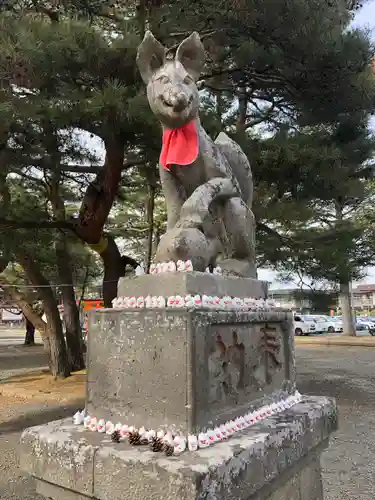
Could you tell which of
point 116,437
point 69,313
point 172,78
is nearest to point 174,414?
point 116,437

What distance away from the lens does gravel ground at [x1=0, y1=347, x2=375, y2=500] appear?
3.48m

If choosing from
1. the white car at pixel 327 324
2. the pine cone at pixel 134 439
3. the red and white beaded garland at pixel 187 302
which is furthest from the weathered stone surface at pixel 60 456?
the white car at pixel 327 324

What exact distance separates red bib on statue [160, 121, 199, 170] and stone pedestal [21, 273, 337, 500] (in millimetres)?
583

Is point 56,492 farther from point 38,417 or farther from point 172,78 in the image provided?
point 38,417

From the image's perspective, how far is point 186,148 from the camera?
78.4 inches

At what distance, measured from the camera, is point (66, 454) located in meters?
1.53

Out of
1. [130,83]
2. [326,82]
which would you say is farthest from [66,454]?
[326,82]

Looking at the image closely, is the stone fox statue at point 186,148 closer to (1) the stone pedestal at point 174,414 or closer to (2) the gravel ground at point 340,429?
(1) the stone pedestal at point 174,414

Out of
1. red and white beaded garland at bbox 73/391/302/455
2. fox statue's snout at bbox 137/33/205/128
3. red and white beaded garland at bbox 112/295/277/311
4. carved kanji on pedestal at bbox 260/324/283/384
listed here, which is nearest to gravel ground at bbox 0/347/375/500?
carved kanji on pedestal at bbox 260/324/283/384

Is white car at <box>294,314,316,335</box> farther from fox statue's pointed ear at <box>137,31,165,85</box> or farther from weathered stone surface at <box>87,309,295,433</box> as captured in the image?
fox statue's pointed ear at <box>137,31,165,85</box>

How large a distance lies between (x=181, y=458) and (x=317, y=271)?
5372 millimetres

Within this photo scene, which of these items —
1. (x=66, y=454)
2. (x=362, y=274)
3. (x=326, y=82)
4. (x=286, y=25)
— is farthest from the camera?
(x=362, y=274)

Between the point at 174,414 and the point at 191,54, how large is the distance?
1.61 m

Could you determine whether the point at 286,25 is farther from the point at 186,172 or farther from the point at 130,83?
the point at 186,172
